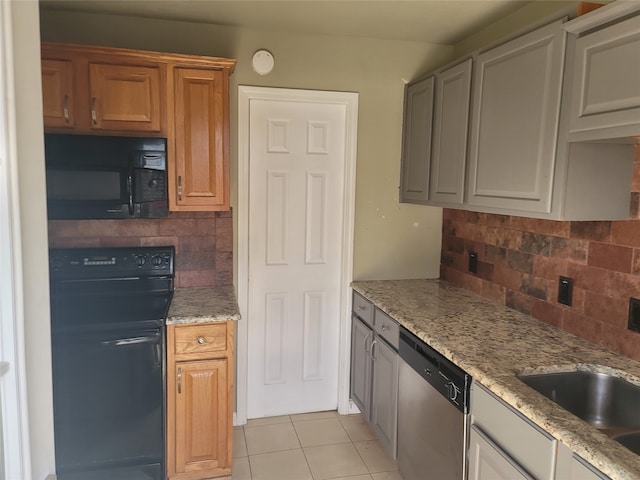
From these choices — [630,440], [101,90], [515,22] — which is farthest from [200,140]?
[630,440]

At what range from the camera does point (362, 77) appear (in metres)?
2.96

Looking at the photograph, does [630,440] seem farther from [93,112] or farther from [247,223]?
[93,112]

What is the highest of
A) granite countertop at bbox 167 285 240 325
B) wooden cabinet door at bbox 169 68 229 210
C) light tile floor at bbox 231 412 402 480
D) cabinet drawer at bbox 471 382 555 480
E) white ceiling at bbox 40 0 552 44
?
white ceiling at bbox 40 0 552 44

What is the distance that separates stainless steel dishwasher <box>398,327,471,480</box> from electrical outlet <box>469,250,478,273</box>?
2.53 feet

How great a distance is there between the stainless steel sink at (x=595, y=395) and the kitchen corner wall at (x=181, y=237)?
182cm

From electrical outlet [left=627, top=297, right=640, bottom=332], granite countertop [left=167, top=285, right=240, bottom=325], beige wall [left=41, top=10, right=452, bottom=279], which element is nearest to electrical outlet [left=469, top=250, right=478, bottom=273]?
beige wall [left=41, top=10, right=452, bottom=279]

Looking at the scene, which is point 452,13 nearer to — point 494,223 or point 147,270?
point 494,223

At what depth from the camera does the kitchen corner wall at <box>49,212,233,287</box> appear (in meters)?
2.60

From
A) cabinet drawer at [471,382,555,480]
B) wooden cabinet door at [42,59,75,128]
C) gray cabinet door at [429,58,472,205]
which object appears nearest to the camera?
cabinet drawer at [471,382,555,480]

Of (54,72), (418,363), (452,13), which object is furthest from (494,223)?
(54,72)

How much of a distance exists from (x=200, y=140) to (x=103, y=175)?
0.51 metres

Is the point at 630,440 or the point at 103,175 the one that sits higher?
the point at 103,175

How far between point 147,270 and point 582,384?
2.17m

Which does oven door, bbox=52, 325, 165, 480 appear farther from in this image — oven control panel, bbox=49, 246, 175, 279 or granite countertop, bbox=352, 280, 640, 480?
granite countertop, bbox=352, 280, 640, 480
